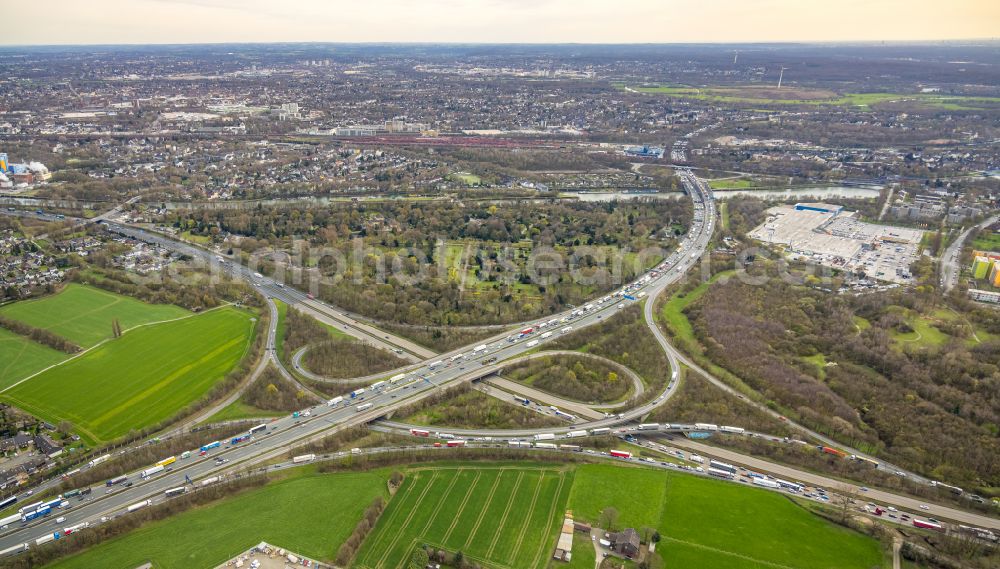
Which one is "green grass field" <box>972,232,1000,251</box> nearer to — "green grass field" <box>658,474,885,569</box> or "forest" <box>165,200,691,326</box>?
"forest" <box>165,200,691,326</box>

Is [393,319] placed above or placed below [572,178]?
below

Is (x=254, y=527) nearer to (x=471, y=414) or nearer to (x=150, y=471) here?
(x=150, y=471)

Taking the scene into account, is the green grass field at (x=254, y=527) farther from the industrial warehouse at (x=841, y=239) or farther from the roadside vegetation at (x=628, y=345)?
the industrial warehouse at (x=841, y=239)

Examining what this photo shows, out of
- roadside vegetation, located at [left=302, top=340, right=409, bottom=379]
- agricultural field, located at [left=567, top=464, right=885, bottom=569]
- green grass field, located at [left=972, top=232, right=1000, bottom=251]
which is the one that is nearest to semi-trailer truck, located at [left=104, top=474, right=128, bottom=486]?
roadside vegetation, located at [left=302, top=340, right=409, bottom=379]

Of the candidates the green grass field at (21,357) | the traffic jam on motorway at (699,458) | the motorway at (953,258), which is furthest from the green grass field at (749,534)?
the green grass field at (21,357)

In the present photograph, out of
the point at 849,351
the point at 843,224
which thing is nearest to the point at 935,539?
the point at 849,351

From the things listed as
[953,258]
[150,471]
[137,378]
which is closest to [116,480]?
[150,471]

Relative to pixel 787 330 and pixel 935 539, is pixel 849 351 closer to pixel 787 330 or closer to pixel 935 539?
pixel 787 330
